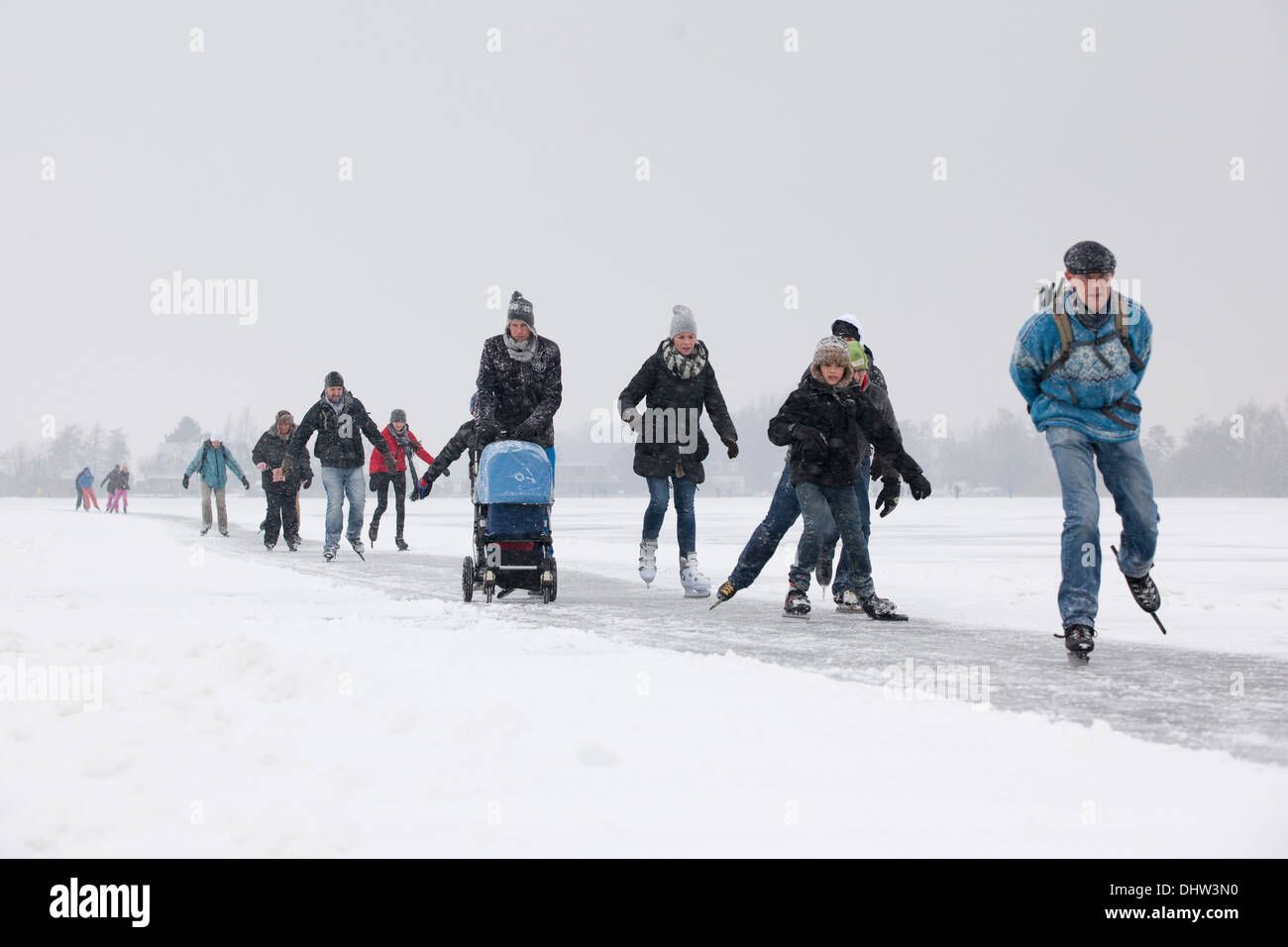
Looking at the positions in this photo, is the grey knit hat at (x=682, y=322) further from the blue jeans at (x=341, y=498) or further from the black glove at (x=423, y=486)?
the blue jeans at (x=341, y=498)

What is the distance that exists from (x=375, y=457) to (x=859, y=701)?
12.4 m

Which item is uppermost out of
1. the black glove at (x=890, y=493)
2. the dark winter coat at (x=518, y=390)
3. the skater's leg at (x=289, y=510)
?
the dark winter coat at (x=518, y=390)

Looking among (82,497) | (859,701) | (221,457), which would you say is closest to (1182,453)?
(82,497)

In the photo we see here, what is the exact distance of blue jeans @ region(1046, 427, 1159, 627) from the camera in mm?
5426

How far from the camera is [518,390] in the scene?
8.38 metres

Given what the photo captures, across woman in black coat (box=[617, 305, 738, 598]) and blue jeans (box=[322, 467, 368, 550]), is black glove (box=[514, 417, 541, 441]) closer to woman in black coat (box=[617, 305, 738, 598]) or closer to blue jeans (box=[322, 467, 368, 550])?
woman in black coat (box=[617, 305, 738, 598])

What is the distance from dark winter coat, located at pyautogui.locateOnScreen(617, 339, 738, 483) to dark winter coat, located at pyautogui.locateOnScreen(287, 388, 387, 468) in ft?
16.0

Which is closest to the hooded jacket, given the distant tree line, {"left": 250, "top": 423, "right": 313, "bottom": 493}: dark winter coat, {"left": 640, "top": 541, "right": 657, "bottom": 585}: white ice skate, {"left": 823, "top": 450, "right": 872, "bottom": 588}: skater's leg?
{"left": 250, "top": 423, "right": 313, "bottom": 493}: dark winter coat

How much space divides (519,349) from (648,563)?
2426 millimetres

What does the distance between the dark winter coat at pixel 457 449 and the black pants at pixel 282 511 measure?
6.65 metres

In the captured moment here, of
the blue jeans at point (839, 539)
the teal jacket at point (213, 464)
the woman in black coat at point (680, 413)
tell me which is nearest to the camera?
the blue jeans at point (839, 539)

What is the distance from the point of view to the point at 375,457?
15.7m

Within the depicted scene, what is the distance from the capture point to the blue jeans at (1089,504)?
543 centimetres

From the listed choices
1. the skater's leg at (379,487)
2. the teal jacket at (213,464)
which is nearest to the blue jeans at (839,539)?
the skater's leg at (379,487)
